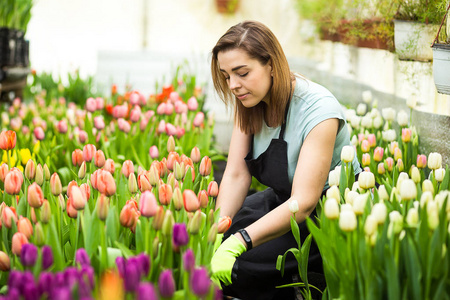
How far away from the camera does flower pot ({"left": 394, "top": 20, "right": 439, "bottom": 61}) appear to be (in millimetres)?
2248

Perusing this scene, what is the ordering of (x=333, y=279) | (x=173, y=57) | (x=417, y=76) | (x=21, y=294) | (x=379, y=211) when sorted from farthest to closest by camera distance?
1. (x=173, y=57)
2. (x=417, y=76)
3. (x=333, y=279)
4. (x=379, y=211)
5. (x=21, y=294)

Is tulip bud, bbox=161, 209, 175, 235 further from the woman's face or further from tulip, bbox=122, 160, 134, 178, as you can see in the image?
the woman's face

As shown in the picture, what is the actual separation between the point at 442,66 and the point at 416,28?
565 mm

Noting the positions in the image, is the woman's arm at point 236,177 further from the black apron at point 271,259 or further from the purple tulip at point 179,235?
the purple tulip at point 179,235

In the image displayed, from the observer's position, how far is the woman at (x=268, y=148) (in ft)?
5.46

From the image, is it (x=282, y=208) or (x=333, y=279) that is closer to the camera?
(x=333, y=279)

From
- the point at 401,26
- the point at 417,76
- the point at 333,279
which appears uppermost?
the point at 401,26

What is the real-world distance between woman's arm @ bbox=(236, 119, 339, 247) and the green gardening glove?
3 cm

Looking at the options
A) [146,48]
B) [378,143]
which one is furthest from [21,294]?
[146,48]

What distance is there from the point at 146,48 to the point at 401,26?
5676mm

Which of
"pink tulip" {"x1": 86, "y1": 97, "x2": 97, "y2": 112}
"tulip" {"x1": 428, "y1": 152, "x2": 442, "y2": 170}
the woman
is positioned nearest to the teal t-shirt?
the woman

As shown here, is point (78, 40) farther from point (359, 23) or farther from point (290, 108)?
point (290, 108)

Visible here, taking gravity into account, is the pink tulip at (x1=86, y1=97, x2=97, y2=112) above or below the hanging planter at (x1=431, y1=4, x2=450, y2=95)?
below

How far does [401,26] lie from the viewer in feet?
7.66
